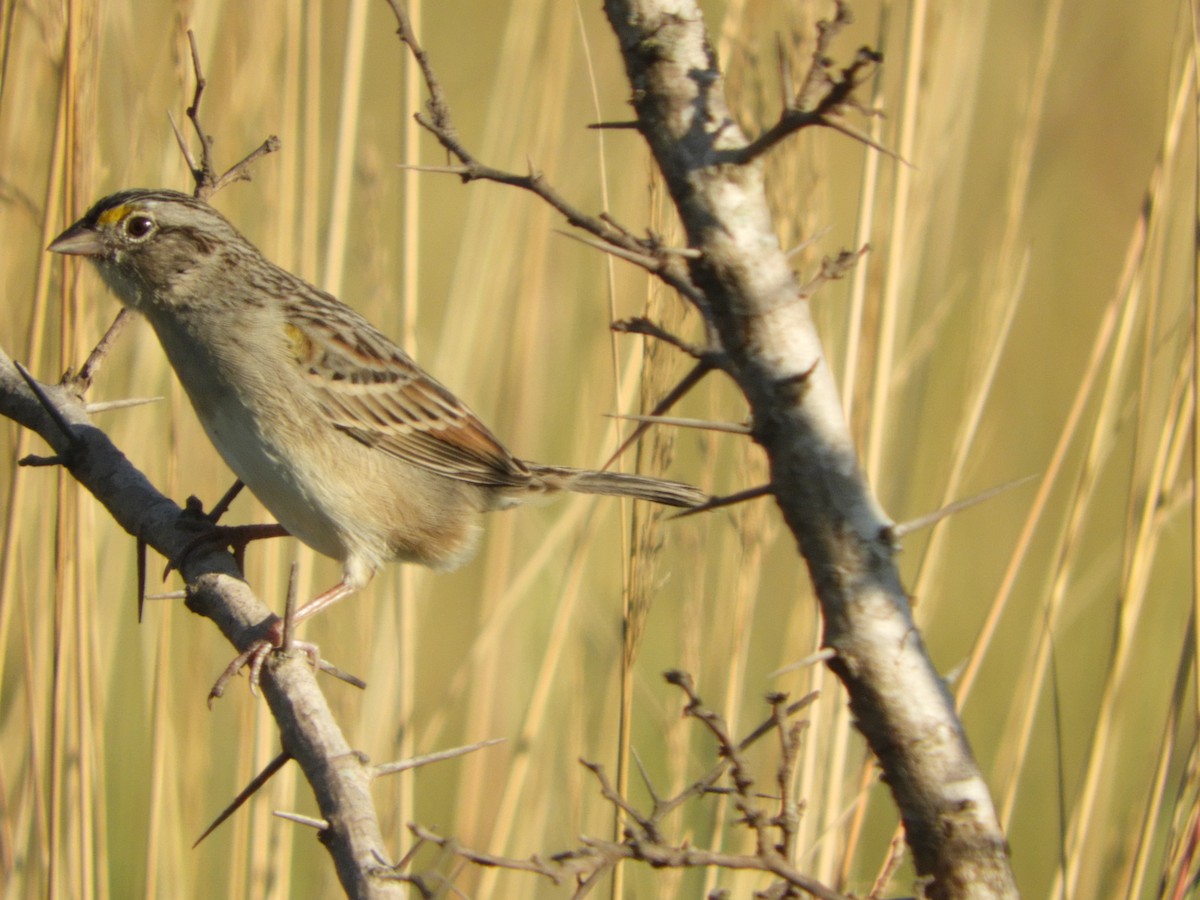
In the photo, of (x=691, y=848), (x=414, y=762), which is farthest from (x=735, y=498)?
(x=414, y=762)

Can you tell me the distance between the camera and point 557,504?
4504mm

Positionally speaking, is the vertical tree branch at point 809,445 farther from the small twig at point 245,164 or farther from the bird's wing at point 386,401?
the bird's wing at point 386,401

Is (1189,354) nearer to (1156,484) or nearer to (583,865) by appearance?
(1156,484)

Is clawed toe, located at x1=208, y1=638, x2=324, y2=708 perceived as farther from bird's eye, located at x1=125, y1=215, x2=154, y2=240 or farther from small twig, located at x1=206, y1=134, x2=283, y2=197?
bird's eye, located at x1=125, y1=215, x2=154, y2=240

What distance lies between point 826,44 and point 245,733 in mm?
2025

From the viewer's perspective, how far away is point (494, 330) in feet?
10.3

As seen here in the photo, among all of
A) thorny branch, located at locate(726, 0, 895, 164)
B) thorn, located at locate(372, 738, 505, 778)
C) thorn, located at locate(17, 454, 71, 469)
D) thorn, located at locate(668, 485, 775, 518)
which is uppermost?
thorny branch, located at locate(726, 0, 895, 164)

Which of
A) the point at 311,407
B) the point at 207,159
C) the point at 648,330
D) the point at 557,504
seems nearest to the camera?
the point at 648,330

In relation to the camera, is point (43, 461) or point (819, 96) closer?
point (819, 96)

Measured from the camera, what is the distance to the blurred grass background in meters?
2.28

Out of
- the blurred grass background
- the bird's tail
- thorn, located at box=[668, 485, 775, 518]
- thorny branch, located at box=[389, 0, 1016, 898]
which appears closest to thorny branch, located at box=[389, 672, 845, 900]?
thorny branch, located at box=[389, 0, 1016, 898]

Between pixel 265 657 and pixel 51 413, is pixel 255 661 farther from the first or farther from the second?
pixel 51 413

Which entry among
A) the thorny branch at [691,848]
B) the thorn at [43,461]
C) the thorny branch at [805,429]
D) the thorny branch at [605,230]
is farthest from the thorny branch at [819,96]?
the thorn at [43,461]

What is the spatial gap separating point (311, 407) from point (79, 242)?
585 millimetres
